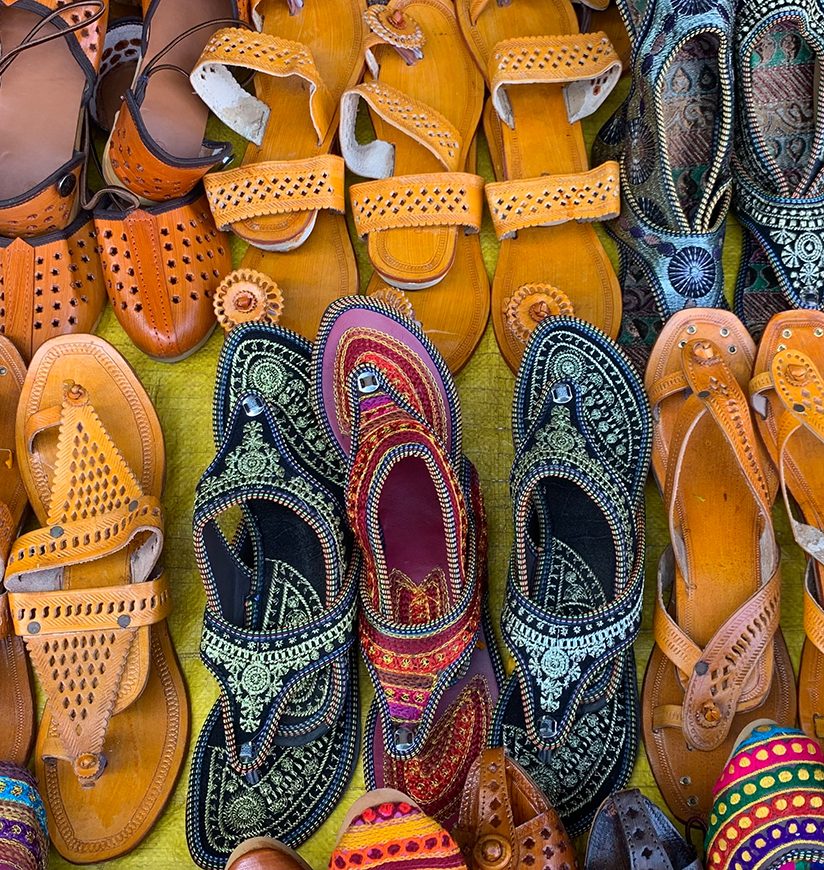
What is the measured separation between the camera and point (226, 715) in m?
1.20

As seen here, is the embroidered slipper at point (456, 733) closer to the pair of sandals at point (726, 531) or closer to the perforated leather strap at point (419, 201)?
the pair of sandals at point (726, 531)

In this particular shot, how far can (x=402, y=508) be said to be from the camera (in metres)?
1.26

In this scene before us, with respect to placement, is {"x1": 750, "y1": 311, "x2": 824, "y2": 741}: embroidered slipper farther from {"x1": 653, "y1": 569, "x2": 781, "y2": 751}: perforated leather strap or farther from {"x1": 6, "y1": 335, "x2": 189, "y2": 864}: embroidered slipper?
{"x1": 6, "y1": 335, "x2": 189, "y2": 864}: embroidered slipper

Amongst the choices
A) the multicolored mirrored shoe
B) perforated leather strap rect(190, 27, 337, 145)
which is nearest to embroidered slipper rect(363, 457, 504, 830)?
the multicolored mirrored shoe

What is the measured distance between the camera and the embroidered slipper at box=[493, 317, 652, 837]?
1.17m

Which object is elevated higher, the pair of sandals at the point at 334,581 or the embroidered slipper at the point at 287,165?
the embroidered slipper at the point at 287,165

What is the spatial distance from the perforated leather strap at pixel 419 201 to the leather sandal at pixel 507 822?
2.18 feet

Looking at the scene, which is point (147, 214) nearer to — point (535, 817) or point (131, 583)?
point (131, 583)

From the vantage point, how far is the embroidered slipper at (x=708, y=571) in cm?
122

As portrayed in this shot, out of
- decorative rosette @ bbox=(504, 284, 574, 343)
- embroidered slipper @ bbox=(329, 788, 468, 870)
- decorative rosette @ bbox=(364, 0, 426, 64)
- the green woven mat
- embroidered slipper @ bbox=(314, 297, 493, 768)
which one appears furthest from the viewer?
decorative rosette @ bbox=(364, 0, 426, 64)

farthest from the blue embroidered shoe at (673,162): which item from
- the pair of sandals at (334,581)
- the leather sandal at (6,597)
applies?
the leather sandal at (6,597)

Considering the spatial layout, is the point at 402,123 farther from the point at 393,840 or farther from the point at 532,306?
the point at 393,840

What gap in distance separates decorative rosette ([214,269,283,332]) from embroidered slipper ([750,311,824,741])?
1.98 ft

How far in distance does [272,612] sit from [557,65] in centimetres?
81
